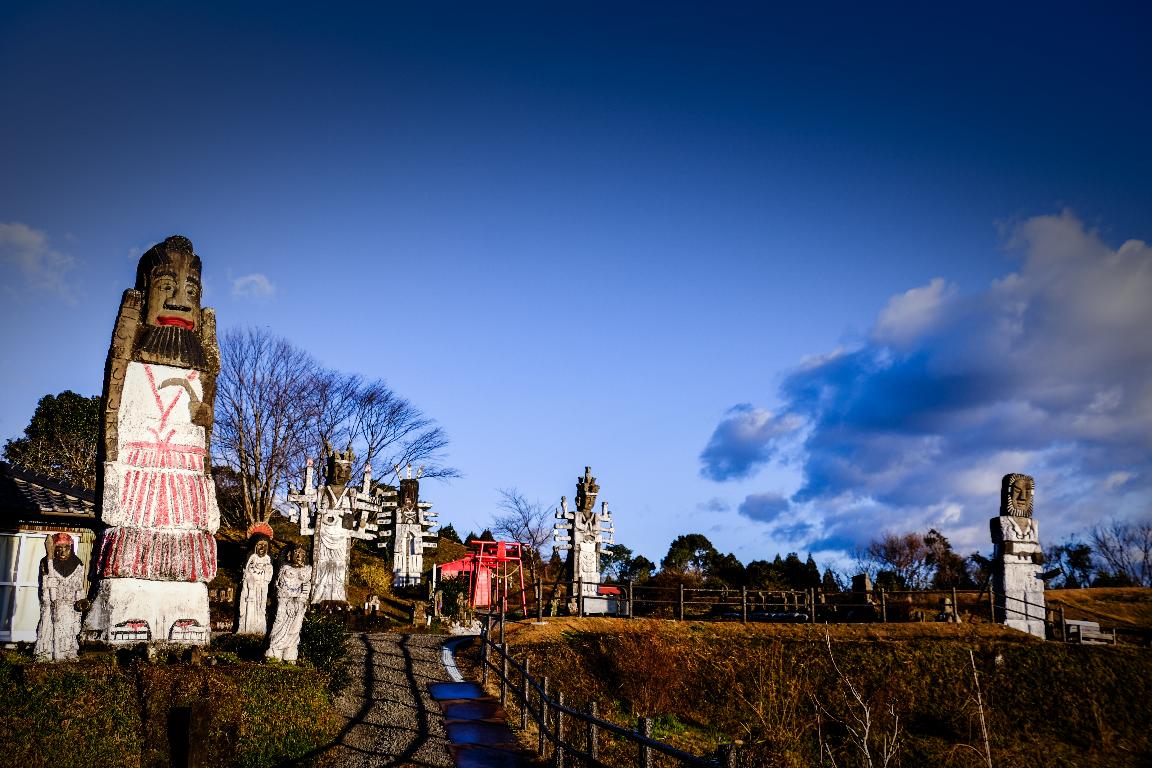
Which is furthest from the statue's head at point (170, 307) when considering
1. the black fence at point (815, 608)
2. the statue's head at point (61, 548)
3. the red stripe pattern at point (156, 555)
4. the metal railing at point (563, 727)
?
the black fence at point (815, 608)

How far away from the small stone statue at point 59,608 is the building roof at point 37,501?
5.16 m

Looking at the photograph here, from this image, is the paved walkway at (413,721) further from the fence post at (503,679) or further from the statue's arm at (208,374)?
the statue's arm at (208,374)

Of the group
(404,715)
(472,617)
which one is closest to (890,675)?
(472,617)

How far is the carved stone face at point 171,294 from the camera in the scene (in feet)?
43.9

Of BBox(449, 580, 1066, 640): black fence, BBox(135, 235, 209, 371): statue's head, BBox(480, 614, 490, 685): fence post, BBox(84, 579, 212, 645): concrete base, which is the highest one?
BBox(135, 235, 209, 371): statue's head

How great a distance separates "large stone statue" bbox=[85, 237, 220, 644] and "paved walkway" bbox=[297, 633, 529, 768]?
2.92 meters

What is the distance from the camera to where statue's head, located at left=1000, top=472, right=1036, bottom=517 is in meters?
26.7

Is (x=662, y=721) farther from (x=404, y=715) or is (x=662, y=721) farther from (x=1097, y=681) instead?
(x=1097, y=681)

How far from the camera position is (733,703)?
20.0 metres

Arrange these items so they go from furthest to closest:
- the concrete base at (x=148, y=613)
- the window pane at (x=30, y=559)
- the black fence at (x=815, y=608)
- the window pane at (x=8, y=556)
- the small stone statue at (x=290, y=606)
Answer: the black fence at (x=815, y=608) < the window pane at (x=30, y=559) < the window pane at (x=8, y=556) < the small stone statue at (x=290, y=606) < the concrete base at (x=148, y=613)

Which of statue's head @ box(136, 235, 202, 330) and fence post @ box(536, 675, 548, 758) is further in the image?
statue's head @ box(136, 235, 202, 330)

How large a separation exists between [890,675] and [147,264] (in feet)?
64.8

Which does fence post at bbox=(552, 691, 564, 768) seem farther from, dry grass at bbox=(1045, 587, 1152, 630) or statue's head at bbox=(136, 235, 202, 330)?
dry grass at bbox=(1045, 587, 1152, 630)

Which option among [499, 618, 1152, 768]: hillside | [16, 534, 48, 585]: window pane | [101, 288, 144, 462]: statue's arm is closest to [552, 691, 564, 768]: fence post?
[499, 618, 1152, 768]: hillside
